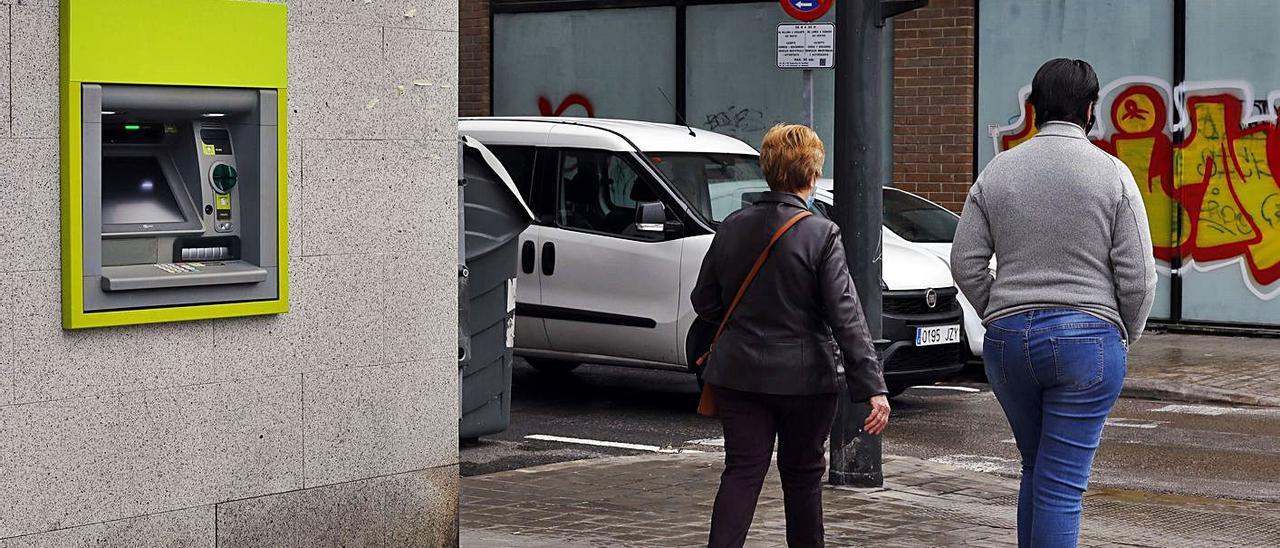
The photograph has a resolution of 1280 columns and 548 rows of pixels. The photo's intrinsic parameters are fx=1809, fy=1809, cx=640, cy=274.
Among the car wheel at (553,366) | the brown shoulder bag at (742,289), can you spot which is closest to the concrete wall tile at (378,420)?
the brown shoulder bag at (742,289)

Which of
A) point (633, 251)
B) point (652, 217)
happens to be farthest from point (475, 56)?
point (652, 217)

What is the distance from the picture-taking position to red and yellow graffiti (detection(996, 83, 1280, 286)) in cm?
1492

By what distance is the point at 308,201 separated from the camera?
5.94m

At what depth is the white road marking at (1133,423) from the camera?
10.7 metres

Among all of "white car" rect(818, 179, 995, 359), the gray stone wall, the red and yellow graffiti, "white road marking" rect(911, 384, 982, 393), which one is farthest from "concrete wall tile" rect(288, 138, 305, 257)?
the red and yellow graffiti

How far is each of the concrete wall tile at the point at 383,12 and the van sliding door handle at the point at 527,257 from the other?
17.4 feet

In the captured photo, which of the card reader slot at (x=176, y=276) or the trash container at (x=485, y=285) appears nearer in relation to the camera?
the card reader slot at (x=176, y=276)

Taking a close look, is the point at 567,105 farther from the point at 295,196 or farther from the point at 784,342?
the point at 784,342

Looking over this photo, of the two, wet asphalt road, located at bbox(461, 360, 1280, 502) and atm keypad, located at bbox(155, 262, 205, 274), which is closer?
atm keypad, located at bbox(155, 262, 205, 274)

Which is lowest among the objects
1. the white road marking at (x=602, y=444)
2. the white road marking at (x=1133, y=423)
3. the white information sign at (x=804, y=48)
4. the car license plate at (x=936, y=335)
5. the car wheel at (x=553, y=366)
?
the white road marking at (x=602, y=444)

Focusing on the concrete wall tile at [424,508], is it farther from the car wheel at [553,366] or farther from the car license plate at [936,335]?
the car wheel at [553,366]

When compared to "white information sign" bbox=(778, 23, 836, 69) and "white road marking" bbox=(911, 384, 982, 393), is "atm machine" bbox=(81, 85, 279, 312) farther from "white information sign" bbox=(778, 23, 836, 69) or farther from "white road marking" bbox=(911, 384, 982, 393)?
"white road marking" bbox=(911, 384, 982, 393)

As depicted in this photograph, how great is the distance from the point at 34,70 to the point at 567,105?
44.7ft

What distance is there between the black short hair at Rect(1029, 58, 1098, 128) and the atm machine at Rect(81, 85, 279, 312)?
7.89 feet
